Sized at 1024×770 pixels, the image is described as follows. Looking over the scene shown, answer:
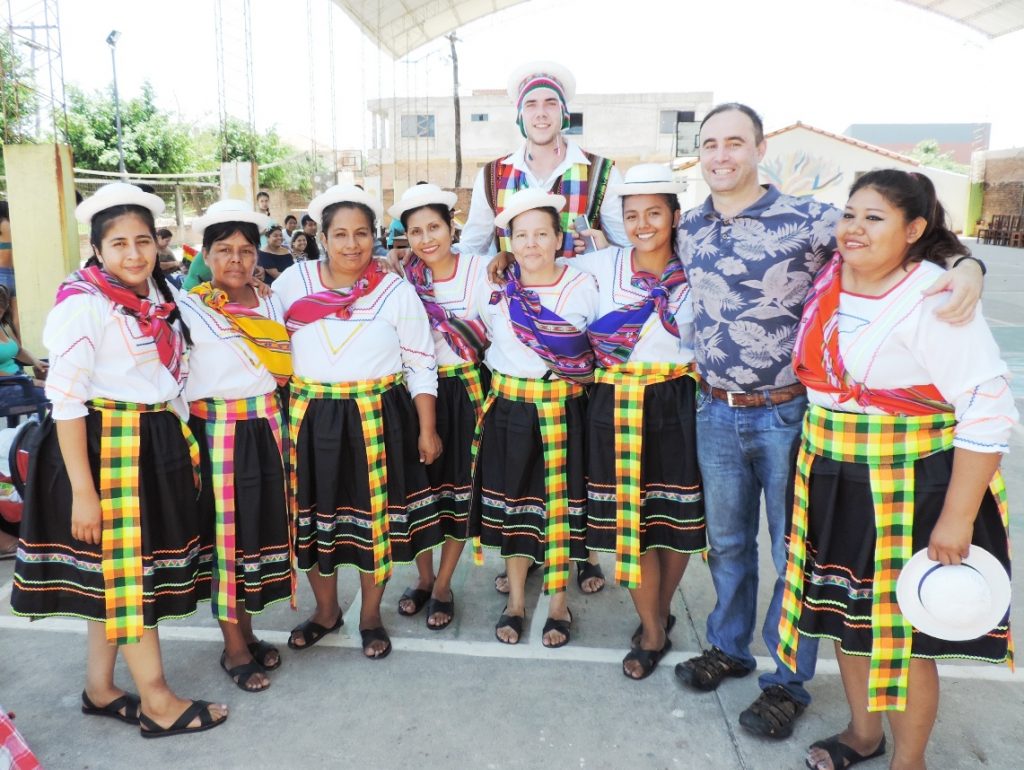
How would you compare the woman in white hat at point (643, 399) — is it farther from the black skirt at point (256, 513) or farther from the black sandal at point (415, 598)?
the black skirt at point (256, 513)

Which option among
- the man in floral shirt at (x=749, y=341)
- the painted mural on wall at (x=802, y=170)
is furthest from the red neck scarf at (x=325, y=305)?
the painted mural on wall at (x=802, y=170)

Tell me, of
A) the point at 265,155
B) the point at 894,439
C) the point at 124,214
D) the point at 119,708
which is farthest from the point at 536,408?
the point at 265,155

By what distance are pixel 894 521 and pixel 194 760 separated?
211 cm

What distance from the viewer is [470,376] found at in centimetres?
305

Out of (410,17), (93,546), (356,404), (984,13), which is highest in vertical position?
(984,13)

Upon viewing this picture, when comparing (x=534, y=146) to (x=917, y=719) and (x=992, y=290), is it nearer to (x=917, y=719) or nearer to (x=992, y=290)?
(x=917, y=719)

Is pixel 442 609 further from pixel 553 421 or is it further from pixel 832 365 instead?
pixel 832 365

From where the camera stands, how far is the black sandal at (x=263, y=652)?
2795 millimetres

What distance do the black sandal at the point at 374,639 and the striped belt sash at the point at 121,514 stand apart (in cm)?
84

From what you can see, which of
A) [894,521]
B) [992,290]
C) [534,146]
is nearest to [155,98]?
[992,290]

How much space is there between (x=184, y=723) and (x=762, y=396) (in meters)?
2.07

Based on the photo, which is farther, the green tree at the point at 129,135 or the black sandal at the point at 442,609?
the green tree at the point at 129,135

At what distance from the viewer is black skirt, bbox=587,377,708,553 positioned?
2592 millimetres

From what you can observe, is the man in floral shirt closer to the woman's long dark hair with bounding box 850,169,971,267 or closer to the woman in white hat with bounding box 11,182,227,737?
the woman's long dark hair with bounding box 850,169,971,267
